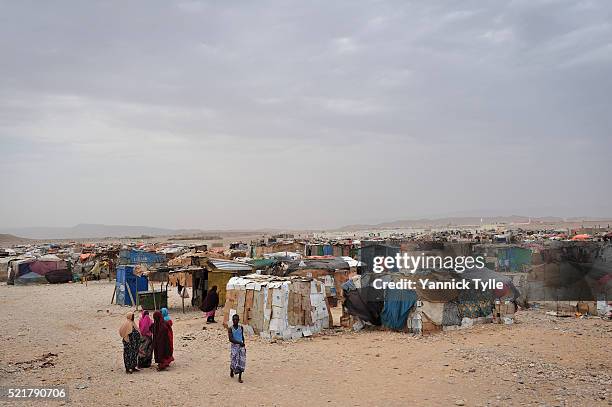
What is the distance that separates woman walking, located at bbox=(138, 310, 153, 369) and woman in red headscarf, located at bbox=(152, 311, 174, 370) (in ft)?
0.46

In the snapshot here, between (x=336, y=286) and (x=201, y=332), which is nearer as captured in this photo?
(x=201, y=332)

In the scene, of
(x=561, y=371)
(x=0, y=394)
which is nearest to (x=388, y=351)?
(x=561, y=371)

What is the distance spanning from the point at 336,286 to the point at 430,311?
6975 mm

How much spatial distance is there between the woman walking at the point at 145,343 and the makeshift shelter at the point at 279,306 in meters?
3.60

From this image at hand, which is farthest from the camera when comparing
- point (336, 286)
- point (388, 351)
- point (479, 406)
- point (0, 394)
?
point (336, 286)

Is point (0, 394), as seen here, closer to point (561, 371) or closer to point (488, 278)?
point (561, 371)

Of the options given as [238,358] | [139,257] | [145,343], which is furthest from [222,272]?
[139,257]

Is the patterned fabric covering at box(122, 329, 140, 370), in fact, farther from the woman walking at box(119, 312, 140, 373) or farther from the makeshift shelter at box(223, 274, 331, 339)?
the makeshift shelter at box(223, 274, 331, 339)

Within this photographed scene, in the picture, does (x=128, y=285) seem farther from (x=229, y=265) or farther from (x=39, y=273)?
(x=39, y=273)

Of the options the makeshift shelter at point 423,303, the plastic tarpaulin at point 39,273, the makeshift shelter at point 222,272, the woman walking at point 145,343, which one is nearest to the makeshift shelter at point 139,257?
the plastic tarpaulin at point 39,273

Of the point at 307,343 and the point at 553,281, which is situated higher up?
the point at 553,281

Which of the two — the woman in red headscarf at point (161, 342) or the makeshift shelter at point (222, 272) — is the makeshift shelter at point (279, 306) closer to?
the woman in red headscarf at point (161, 342)

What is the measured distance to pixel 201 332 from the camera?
14.8 m

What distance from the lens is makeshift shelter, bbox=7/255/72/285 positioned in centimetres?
3025
